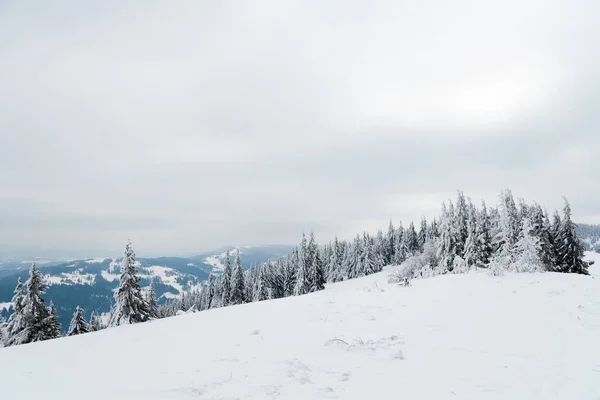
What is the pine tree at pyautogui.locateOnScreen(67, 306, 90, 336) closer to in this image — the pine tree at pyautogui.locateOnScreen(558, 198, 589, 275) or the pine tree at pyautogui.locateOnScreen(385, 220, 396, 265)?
the pine tree at pyautogui.locateOnScreen(558, 198, 589, 275)

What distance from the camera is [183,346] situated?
884 cm

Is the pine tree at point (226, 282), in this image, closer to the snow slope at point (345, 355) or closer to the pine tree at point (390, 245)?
the snow slope at point (345, 355)

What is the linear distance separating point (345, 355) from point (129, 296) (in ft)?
72.8

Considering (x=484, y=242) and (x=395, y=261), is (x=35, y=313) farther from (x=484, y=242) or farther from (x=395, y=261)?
(x=395, y=261)

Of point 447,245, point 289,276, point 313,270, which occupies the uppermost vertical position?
point 447,245

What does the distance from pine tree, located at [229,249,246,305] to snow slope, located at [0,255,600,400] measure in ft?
132

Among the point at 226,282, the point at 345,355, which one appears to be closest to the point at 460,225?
the point at 226,282

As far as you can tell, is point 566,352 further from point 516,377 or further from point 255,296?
point 255,296

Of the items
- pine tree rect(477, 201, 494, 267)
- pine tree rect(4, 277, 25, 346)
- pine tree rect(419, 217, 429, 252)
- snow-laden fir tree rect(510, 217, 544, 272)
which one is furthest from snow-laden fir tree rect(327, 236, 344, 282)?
pine tree rect(4, 277, 25, 346)

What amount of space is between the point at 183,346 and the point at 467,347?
24.8ft

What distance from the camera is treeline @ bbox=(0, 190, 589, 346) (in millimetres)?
24139

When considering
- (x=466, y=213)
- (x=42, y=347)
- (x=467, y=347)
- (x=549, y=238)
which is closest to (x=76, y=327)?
(x=42, y=347)

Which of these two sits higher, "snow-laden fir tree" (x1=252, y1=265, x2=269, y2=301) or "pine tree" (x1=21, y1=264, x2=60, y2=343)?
"pine tree" (x1=21, y1=264, x2=60, y2=343)

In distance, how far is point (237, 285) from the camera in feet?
172
